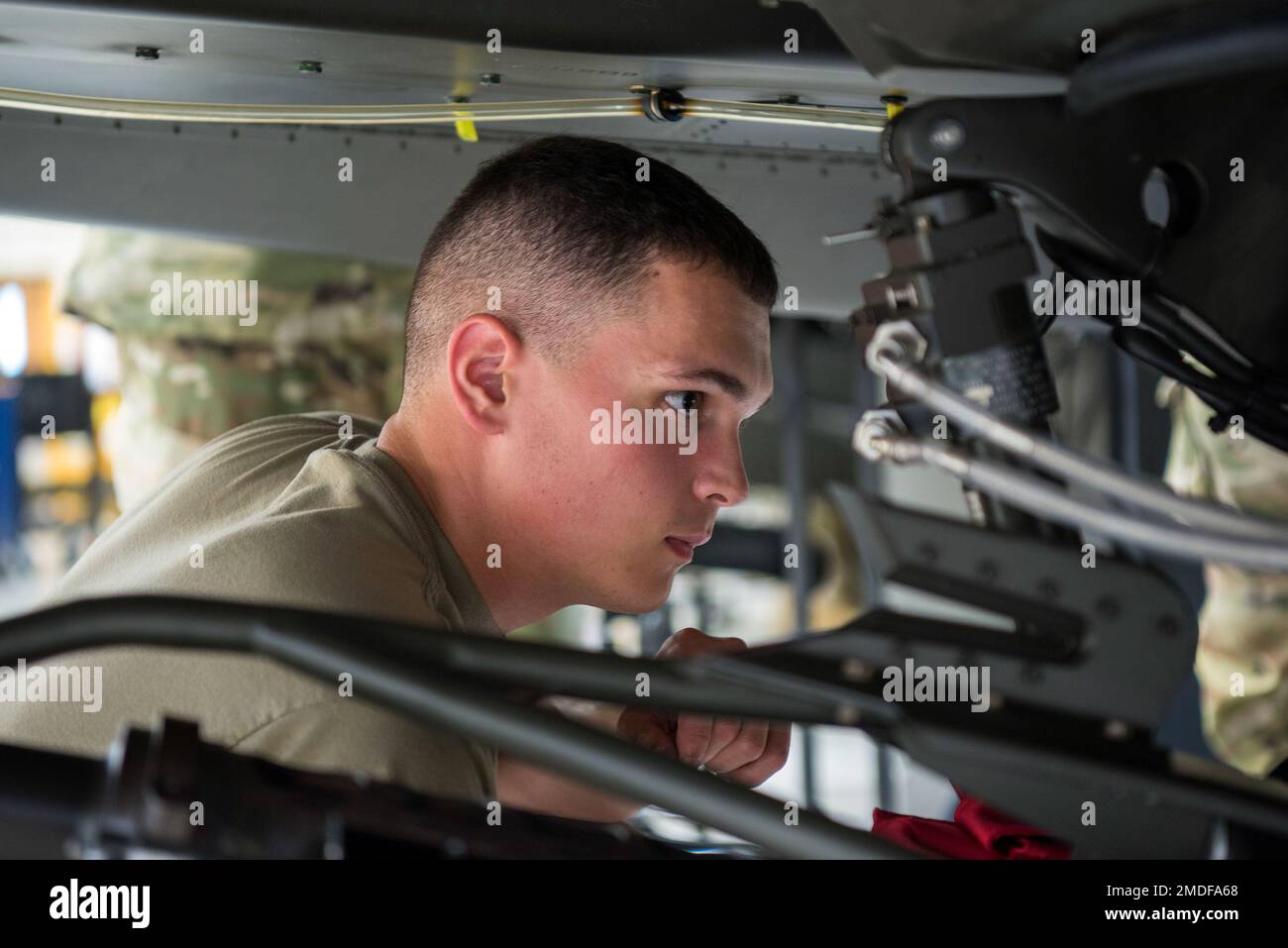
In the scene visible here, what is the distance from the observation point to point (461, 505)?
129 centimetres

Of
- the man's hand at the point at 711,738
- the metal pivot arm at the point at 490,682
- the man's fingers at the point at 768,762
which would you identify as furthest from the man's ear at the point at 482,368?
the metal pivot arm at the point at 490,682

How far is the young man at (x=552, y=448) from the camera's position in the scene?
1.19 meters

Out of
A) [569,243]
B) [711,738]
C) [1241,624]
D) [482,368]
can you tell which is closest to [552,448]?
[482,368]

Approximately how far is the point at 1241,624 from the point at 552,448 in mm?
2122

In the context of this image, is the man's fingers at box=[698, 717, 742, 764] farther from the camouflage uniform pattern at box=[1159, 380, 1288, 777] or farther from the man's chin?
the camouflage uniform pattern at box=[1159, 380, 1288, 777]

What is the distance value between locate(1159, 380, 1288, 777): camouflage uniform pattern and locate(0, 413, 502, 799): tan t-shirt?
2.03 metres

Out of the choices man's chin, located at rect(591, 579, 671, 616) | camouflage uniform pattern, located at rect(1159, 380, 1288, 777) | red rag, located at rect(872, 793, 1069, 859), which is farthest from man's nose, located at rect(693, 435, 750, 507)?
camouflage uniform pattern, located at rect(1159, 380, 1288, 777)

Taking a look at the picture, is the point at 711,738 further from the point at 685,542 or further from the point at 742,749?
the point at 685,542

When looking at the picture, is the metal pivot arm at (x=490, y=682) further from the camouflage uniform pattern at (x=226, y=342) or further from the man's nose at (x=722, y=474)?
the camouflage uniform pattern at (x=226, y=342)

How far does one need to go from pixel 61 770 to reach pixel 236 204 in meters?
1.32
